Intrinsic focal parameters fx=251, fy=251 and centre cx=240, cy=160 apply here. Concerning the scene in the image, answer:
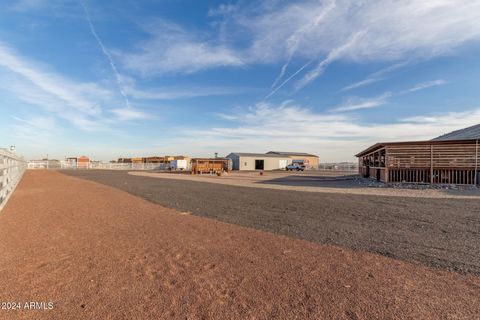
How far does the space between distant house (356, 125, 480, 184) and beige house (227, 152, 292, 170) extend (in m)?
37.2

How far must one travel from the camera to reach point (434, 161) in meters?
17.0

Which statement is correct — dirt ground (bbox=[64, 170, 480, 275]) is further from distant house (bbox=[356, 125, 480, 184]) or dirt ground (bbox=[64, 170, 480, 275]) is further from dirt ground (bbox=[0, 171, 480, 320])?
distant house (bbox=[356, 125, 480, 184])

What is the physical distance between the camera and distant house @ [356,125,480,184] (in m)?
16.4

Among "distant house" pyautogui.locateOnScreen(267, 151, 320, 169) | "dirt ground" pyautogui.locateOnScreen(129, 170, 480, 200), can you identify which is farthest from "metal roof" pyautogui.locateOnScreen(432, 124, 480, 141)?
"distant house" pyautogui.locateOnScreen(267, 151, 320, 169)

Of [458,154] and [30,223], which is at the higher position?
[458,154]

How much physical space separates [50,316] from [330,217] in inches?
272

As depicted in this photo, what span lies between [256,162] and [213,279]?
51.8 meters

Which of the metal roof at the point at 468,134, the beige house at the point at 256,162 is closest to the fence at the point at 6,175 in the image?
the metal roof at the point at 468,134

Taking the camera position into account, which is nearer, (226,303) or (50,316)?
(50,316)

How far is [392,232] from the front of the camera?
233 inches

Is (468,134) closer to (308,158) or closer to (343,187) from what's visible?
(343,187)

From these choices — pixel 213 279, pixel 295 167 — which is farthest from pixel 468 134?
pixel 213 279

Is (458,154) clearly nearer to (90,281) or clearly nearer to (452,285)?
(452,285)

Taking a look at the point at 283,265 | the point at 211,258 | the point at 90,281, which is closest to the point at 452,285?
the point at 283,265
